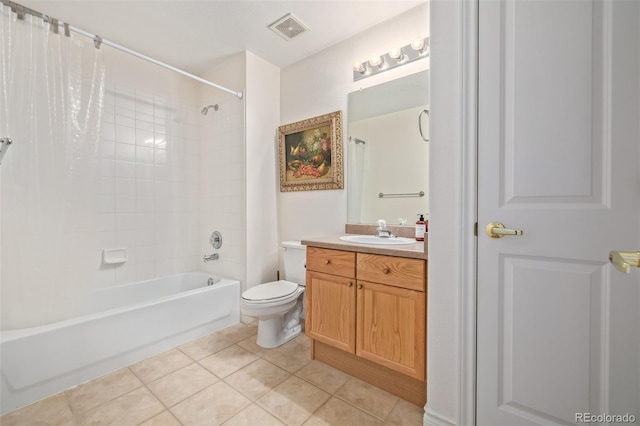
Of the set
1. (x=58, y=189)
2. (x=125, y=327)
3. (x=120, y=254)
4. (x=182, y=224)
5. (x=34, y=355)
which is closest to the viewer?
(x=34, y=355)

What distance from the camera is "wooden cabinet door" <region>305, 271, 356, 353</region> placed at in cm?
157

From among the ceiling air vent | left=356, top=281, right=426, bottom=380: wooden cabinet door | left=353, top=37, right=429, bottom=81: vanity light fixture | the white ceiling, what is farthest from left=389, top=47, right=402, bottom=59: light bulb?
left=356, top=281, right=426, bottom=380: wooden cabinet door

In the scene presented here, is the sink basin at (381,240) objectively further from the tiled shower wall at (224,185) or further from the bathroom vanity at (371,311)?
the tiled shower wall at (224,185)

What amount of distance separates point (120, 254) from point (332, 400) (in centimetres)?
215

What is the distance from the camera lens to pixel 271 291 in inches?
79.5

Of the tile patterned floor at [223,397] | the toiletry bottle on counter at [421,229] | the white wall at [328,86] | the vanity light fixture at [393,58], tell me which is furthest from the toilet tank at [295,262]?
the vanity light fixture at [393,58]

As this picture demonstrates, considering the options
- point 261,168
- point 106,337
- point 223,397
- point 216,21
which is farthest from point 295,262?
point 216,21

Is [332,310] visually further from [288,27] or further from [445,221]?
[288,27]

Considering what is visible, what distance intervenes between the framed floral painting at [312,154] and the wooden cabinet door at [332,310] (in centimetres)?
87

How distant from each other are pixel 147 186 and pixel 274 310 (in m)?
1.76

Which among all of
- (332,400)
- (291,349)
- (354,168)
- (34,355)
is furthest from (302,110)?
(34,355)

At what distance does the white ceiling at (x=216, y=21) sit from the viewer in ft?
6.03

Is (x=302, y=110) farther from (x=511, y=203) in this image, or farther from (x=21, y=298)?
(x=21, y=298)

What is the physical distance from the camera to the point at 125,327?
175cm
